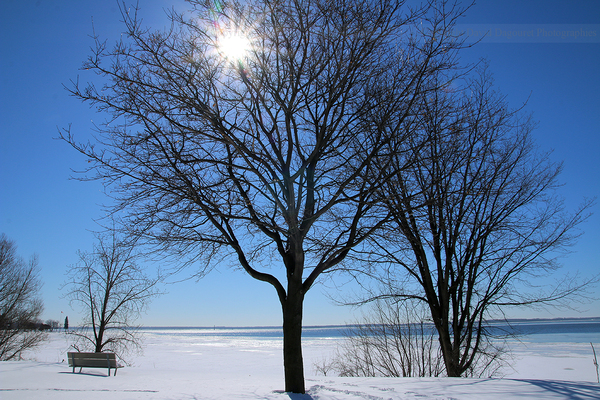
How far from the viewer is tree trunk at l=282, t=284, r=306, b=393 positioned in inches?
266

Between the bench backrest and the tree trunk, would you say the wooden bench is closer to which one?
the bench backrest

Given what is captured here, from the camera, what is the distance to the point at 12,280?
75.4ft

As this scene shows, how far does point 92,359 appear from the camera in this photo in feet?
43.0

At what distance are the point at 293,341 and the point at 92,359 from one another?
1019 cm

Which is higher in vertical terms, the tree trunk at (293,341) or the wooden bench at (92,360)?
the tree trunk at (293,341)

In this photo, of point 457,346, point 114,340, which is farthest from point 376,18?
point 114,340

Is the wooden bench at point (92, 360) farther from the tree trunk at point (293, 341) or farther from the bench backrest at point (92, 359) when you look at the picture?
the tree trunk at point (293, 341)

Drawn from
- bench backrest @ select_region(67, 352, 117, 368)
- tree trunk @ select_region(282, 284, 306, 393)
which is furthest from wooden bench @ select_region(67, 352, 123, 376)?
tree trunk @ select_region(282, 284, 306, 393)

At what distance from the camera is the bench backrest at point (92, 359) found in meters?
12.8

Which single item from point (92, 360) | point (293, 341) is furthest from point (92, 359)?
point (293, 341)

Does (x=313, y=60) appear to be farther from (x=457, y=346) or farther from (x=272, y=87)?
(x=457, y=346)

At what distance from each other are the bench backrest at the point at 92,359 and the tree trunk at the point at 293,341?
356 inches

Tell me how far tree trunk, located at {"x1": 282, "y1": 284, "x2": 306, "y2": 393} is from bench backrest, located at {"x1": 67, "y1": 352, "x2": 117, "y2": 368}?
905 cm

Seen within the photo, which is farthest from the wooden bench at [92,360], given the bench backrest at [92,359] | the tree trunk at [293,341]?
the tree trunk at [293,341]
